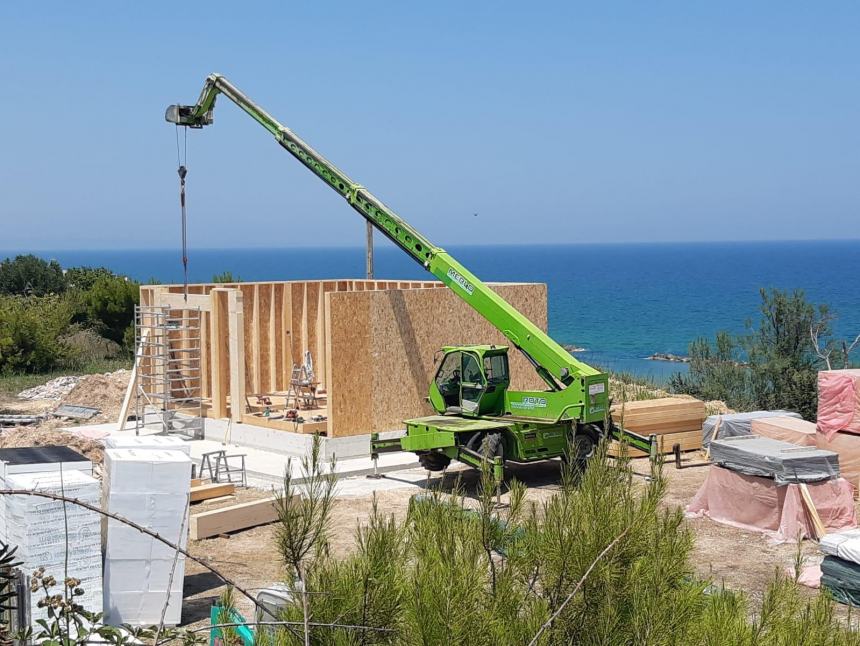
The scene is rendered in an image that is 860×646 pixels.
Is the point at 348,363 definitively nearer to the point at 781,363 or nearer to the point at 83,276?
the point at 781,363

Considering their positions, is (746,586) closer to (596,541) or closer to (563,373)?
(563,373)

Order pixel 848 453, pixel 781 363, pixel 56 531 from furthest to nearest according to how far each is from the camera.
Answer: pixel 781 363 < pixel 848 453 < pixel 56 531

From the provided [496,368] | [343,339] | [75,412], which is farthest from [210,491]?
[75,412]

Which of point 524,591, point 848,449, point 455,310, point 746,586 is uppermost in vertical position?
point 455,310

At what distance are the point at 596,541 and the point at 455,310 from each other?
13345 millimetres

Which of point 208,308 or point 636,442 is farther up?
point 208,308

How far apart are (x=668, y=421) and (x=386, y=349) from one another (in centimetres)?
482

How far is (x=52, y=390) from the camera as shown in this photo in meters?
25.5

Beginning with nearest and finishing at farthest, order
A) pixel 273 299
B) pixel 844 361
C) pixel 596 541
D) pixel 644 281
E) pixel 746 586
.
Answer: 1. pixel 596 541
2. pixel 746 586
3. pixel 273 299
4. pixel 844 361
5. pixel 644 281

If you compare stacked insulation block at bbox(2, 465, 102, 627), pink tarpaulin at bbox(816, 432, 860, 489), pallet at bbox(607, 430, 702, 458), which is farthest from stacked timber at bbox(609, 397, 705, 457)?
stacked insulation block at bbox(2, 465, 102, 627)

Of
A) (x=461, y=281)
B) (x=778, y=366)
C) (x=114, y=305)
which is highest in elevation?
(x=461, y=281)

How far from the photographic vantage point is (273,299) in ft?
66.9

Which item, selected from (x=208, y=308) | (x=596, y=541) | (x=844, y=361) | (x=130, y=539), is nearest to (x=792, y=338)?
(x=844, y=361)

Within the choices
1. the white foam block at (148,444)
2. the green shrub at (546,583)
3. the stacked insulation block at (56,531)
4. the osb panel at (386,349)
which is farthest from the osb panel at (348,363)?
the green shrub at (546,583)
